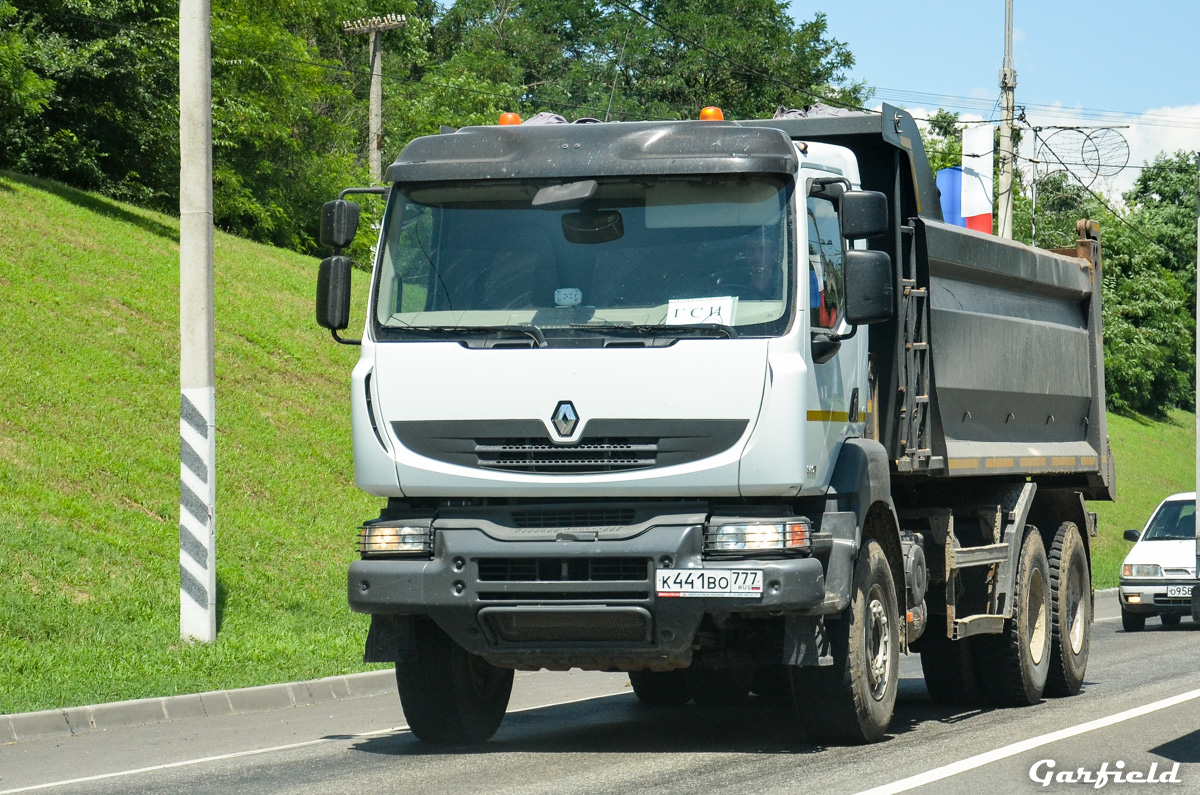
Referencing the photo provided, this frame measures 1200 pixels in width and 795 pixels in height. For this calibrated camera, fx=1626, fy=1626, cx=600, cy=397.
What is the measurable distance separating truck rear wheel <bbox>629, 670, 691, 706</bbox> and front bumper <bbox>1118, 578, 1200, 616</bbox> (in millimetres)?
10176

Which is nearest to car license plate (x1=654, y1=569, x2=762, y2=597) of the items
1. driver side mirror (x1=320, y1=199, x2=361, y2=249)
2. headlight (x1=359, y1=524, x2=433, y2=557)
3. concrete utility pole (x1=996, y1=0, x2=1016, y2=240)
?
headlight (x1=359, y1=524, x2=433, y2=557)

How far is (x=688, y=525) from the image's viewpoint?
7.82 m

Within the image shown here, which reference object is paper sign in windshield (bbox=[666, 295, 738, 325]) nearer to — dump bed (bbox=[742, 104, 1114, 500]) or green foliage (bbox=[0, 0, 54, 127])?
dump bed (bbox=[742, 104, 1114, 500])

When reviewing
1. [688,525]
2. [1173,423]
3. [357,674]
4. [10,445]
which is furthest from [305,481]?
[1173,423]

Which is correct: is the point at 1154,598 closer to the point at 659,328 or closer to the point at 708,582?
the point at 708,582

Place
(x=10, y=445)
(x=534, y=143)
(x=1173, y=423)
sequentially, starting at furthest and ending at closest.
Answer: (x=1173, y=423) → (x=10, y=445) → (x=534, y=143)

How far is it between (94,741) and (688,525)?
14.9 ft

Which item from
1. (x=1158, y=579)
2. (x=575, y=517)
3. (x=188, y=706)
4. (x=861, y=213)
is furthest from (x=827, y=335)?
(x=1158, y=579)

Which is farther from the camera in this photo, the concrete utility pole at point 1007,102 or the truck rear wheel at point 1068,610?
the concrete utility pole at point 1007,102

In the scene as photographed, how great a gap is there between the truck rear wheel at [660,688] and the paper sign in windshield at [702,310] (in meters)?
3.93

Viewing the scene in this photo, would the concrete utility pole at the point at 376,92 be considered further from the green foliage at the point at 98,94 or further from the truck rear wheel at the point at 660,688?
the truck rear wheel at the point at 660,688

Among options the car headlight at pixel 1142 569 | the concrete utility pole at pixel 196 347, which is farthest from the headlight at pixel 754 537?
the car headlight at pixel 1142 569

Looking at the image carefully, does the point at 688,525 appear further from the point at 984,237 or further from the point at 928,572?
the point at 984,237

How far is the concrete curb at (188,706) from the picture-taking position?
401 inches
